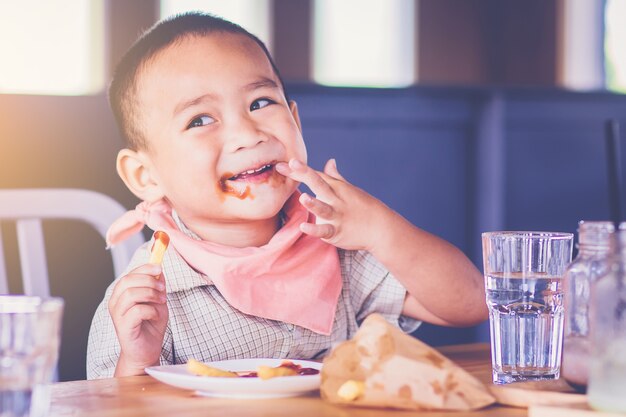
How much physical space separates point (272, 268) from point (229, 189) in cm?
14

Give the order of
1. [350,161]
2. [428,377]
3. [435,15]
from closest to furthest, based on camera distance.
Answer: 1. [428,377]
2. [350,161]
3. [435,15]

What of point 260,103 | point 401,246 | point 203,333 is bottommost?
point 203,333

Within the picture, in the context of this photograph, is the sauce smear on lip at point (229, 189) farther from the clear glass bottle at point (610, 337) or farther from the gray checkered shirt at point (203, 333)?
the clear glass bottle at point (610, 337)

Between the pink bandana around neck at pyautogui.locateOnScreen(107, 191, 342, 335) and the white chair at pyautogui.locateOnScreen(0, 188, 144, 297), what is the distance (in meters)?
0.15

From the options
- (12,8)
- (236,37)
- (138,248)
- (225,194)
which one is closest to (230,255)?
(225,194)

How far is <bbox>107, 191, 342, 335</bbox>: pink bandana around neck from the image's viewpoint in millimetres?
1322

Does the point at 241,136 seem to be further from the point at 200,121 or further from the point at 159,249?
the point at 159,249

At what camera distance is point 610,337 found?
2.54 ft

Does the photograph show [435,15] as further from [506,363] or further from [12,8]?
[506,363]

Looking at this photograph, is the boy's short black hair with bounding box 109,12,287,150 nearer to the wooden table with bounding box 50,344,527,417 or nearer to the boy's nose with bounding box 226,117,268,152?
the boy's nose with bounding box 226,117,268,152

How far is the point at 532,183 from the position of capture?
9.43 feet

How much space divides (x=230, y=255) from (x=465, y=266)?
0.33m

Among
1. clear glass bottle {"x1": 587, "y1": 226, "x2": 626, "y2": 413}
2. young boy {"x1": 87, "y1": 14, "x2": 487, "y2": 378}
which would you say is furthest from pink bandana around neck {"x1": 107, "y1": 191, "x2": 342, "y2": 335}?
clear glass bottle {"x1": 587, "y1": 226, "x2": 626, "y2": 413}

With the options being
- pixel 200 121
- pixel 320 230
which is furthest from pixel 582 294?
pixel 200 121
